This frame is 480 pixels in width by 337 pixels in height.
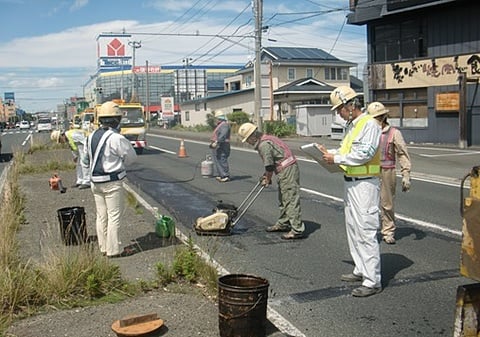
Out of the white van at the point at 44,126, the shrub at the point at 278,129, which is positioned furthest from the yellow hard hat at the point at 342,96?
the white van at the point at 44,126

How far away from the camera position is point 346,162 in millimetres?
6008

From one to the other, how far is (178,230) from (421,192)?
659 cm

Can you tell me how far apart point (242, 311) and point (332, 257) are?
10.5 feet

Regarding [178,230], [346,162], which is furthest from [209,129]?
[346,162]

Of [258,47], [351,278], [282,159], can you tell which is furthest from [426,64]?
[351,278]

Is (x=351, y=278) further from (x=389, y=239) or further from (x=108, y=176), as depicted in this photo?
(x=108, y=176)

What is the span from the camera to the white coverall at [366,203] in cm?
595

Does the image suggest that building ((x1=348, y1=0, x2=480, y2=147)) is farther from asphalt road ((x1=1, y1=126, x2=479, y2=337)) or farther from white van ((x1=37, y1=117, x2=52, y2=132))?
white van ((x1=37, y1=117, x2=52, y2=132))

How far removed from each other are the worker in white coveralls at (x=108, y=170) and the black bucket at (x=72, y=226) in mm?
658

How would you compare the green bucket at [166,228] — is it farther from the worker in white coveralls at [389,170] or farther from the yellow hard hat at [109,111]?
the worker in white coveralls at [389,170]

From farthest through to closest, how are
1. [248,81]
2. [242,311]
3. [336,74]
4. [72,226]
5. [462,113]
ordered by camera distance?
1. [248,81]
2. [336,74]
3. [462,113]
4. [72,226]
5. [242,311]

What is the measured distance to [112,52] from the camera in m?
112

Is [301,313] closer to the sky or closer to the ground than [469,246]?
closer to the ground

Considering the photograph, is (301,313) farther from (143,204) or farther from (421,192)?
(421,192)
